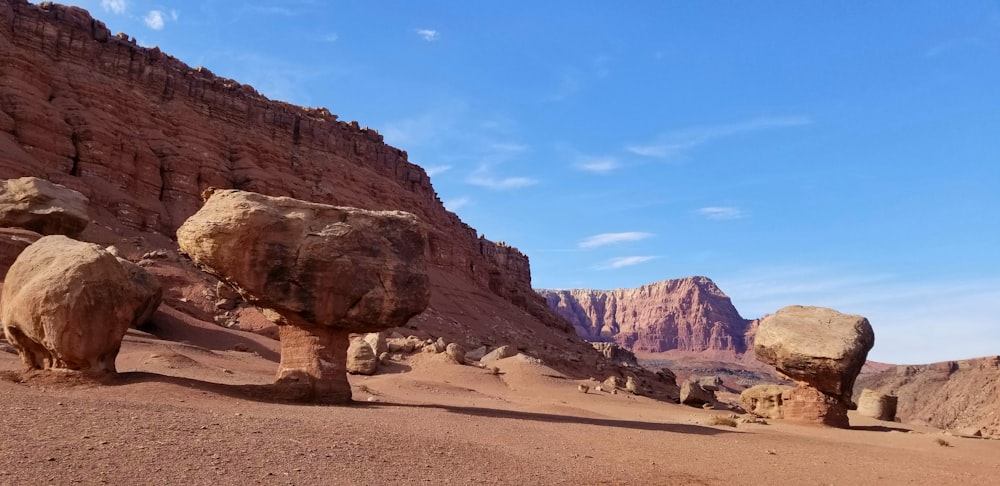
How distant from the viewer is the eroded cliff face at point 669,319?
170 meters

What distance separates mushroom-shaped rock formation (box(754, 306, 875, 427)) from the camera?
1938 centimetres

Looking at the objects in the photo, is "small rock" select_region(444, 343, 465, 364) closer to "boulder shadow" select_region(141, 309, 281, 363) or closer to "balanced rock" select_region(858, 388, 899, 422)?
"boulder shadow" select_region(141, 309, 281, 363)

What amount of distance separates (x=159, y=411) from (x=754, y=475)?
855 centimetres

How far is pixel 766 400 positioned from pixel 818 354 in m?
3.45

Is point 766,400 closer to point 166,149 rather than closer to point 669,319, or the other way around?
point 166,149

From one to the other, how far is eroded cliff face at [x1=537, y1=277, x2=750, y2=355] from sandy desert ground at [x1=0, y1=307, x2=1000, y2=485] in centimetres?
14705

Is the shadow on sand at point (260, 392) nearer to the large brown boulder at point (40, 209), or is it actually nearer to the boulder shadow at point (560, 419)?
the boulder shadow at point (560, 419)

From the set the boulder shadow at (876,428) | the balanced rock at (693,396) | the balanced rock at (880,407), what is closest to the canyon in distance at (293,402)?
the boulder shadow at (876,428)

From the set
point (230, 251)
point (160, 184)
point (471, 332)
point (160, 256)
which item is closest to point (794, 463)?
point (230, 251)

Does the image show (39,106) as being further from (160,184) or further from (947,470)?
(947,470)

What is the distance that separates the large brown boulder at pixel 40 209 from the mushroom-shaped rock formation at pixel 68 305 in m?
15.9

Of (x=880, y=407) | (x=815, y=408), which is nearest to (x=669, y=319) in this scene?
(x=880, y=407)

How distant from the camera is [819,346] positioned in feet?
64.0

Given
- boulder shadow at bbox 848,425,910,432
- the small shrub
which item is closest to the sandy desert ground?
the small shrub
